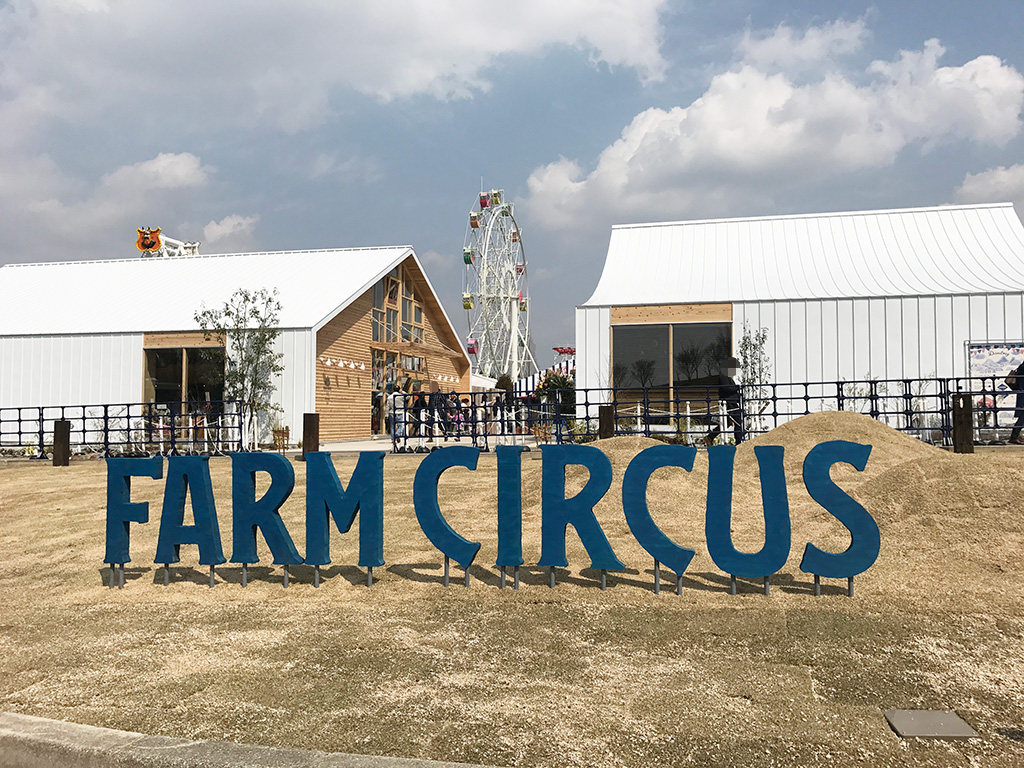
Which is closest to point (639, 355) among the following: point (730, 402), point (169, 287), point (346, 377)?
point (730, 402)

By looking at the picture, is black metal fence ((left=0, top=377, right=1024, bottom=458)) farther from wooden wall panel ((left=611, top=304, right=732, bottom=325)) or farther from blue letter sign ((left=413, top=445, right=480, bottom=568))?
blue letter sign ((left=413, top=445, right=480, bottom=568))

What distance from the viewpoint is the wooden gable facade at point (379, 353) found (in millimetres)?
24750

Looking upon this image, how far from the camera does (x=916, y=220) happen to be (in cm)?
2491

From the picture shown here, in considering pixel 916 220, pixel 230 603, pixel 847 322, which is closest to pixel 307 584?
pixel 230 603

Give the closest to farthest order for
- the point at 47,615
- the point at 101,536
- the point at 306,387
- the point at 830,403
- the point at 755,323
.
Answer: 1. the point at 47,615
2. the point at 101,536
3. the point at 830,403
4. the point at 755,323
5. the point at 306,387

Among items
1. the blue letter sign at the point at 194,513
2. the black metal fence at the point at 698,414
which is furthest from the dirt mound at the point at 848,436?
the blue letter sign at the point at 194,513

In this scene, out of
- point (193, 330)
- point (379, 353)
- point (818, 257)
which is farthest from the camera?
point (379, 353)

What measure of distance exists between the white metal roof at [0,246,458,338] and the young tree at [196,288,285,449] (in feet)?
3.09

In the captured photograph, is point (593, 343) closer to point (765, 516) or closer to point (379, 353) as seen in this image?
point (379, 353)

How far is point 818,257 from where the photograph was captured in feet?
79.4

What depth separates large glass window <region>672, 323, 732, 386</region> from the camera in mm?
22156

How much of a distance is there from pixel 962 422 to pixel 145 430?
1803 cm

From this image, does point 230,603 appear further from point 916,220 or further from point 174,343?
point 916,220

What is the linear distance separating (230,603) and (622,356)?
60.1ft
